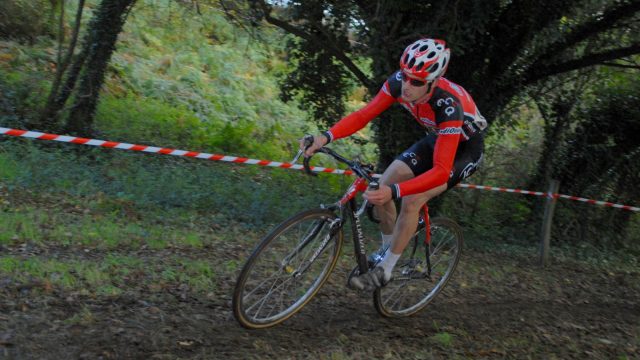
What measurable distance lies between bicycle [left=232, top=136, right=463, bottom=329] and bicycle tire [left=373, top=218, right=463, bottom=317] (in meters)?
0.01

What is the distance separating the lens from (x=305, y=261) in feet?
15.1

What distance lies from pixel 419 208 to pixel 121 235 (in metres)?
3.27

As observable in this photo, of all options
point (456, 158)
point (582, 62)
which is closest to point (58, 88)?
point (456, 158)

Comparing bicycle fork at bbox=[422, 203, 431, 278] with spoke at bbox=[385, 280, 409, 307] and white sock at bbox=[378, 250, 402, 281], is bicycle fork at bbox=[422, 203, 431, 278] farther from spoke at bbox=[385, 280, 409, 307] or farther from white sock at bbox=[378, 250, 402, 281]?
white sock at bbox=[378, 250, 402, 281]

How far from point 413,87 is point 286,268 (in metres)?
1.63

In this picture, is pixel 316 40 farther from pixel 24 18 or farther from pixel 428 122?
pixel 24 18

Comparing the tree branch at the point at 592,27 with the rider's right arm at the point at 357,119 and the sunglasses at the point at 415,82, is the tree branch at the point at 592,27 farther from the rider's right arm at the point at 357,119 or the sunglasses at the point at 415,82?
the sunglasses at the point at 415,82

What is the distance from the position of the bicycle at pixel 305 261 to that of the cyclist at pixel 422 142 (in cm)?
15

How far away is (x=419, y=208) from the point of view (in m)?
4.88

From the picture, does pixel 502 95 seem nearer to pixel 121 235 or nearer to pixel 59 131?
pixel 121 235

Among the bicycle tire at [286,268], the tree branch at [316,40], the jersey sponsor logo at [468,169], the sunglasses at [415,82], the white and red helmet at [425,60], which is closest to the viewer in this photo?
the bicycle tire at [286,268]

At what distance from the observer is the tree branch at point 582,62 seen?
8672mm

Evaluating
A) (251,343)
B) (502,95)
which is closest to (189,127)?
(502,95)

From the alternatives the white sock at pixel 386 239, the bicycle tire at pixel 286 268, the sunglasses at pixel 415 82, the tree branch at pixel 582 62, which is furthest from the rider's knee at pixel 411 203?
the tree branch at pixel 582 62
